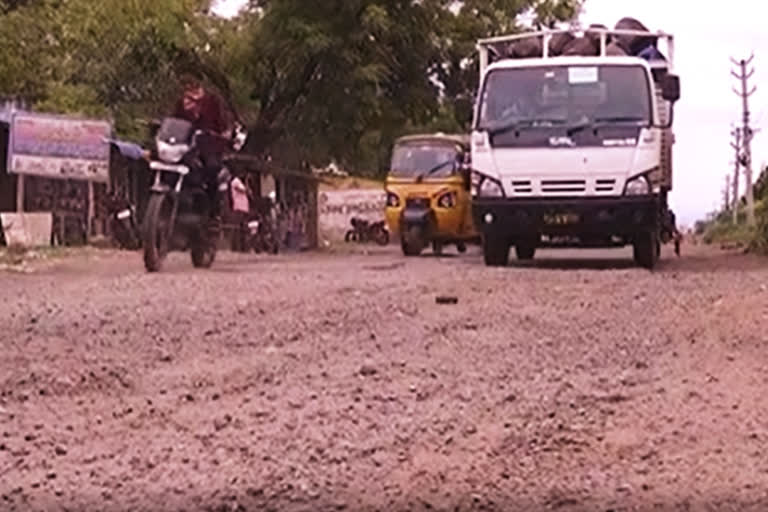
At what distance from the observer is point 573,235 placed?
15.1 m

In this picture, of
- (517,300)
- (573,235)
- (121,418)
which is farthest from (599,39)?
(121,418)

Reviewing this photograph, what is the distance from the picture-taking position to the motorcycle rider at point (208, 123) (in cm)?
1388

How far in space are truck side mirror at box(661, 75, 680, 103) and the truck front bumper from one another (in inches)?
77.8

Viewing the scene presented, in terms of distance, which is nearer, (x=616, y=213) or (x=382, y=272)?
(x=382, y=272)

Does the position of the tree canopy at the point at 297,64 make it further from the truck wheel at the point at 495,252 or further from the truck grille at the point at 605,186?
the truck grille at the point at 605,186

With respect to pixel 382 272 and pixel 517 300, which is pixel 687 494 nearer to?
pixel 517 300

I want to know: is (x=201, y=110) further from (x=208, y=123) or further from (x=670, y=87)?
(x=670, y=87)

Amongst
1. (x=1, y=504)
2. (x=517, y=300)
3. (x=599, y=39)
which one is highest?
(x=599, y=39)

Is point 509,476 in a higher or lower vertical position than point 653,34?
lower

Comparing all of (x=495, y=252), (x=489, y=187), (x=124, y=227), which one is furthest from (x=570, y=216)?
(x=124, y=227)

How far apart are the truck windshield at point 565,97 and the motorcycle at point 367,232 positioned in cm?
2628

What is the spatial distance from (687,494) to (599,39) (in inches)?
476

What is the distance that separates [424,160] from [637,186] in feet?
29.6

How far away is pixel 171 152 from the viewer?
13.5 metres
